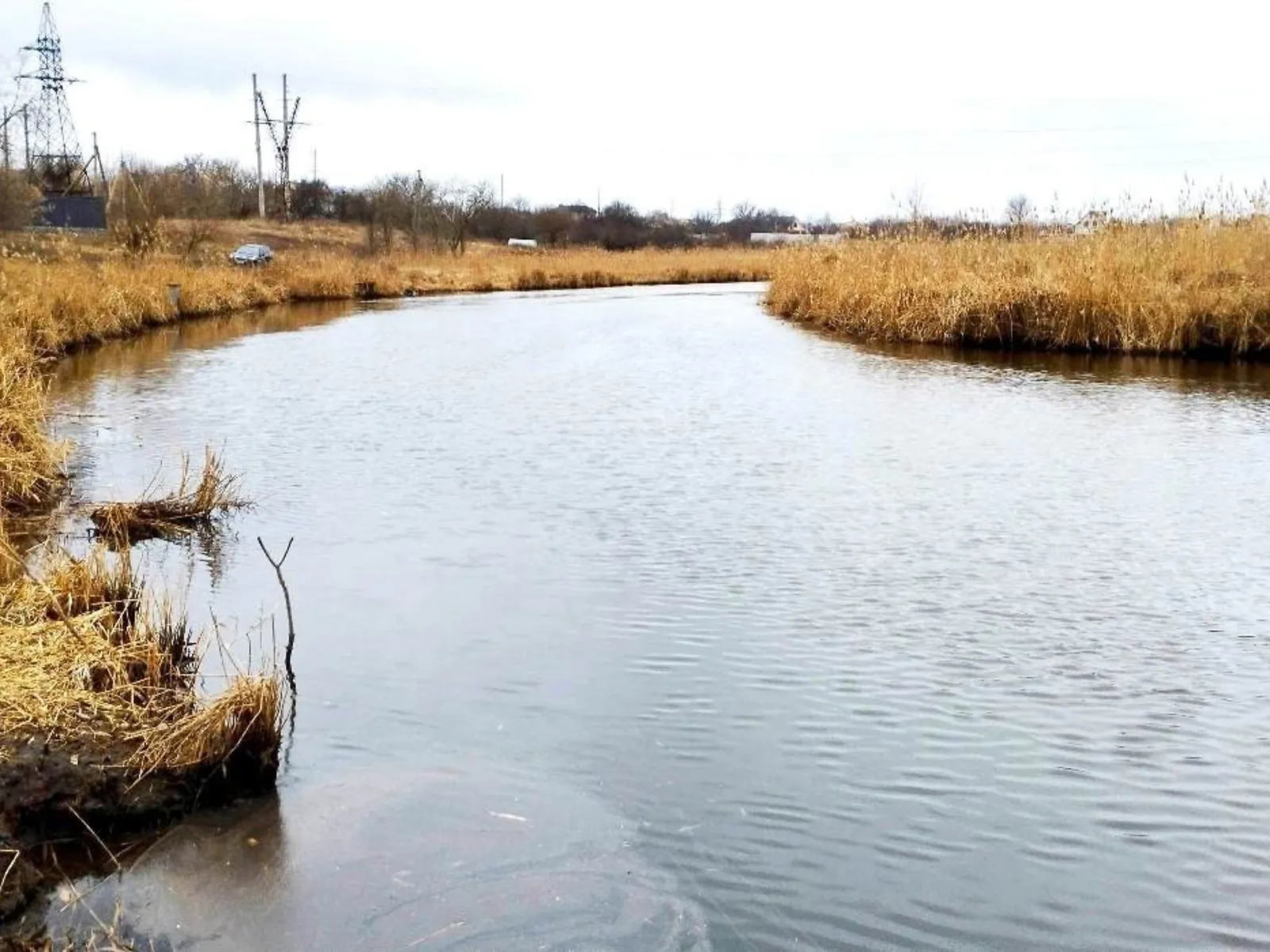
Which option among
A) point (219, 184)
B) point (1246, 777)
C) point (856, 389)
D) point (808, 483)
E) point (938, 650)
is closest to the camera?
point (1246, 777)

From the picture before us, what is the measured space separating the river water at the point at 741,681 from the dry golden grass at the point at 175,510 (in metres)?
0.34

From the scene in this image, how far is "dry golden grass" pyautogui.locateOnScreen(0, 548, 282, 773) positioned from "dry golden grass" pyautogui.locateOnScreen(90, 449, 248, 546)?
242cm

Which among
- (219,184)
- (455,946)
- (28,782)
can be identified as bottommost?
(455,946)

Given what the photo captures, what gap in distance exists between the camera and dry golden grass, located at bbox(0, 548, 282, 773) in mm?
3953

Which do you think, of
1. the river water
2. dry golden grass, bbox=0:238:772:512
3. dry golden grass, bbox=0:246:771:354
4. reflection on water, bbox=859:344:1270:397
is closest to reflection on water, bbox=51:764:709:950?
the river water

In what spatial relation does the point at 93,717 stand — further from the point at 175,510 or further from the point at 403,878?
the point at 175,510

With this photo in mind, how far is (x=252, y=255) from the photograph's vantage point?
36594 mm

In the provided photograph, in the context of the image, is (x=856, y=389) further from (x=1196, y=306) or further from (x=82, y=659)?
(x=82, y=659)

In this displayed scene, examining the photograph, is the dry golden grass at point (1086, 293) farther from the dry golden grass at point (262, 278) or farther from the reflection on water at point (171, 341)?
the dry golden grass at point (262, 278)

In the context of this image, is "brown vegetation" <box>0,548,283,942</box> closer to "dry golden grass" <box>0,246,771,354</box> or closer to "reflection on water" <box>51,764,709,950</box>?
"reflection on water" <box>51,764,709,950</box>

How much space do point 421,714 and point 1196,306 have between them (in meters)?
13.4

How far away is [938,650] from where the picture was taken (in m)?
5.37

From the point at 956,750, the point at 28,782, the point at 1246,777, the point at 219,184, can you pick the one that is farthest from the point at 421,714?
the point at 219,184

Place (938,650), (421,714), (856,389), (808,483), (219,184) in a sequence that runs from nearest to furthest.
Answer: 1. (421,714)
2. (938,650)
3. (808,483)
4. (856,389)
5. (219,184)
